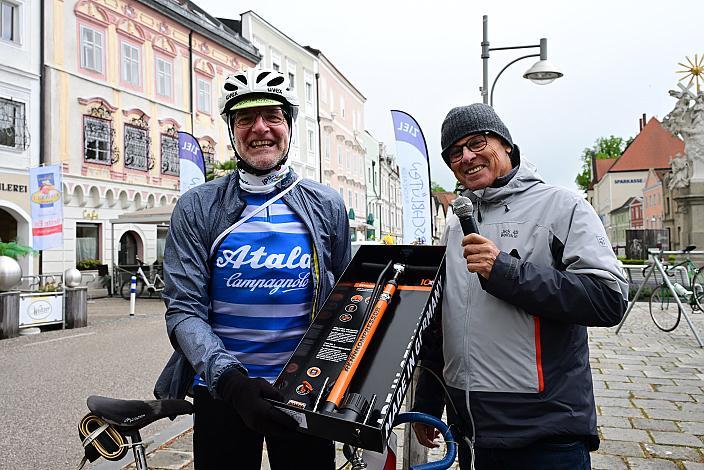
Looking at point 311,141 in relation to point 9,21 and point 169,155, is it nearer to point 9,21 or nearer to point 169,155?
point 169,155

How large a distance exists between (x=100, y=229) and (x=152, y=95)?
18.9 ft

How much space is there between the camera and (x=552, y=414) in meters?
1.87

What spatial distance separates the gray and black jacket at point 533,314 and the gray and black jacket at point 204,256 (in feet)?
1.68

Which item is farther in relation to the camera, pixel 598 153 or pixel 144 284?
pixel 598 153

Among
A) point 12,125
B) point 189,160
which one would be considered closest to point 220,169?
point 12,125

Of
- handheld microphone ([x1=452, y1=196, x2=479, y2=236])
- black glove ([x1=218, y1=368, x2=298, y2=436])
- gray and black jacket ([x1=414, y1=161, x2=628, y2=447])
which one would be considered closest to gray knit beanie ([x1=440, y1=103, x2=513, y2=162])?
gray and black jacket ([x1=414, y1=161, x2=628, y2=447])

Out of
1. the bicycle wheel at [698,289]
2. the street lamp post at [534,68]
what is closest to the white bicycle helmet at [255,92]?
the bicycle wheel at [698,289]

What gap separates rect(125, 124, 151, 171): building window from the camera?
→ 21.6 metres

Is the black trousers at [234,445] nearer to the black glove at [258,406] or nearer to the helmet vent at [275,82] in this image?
the black glove at [258,406]

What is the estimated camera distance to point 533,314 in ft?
6.14

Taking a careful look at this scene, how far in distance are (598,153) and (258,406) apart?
98.9 meters

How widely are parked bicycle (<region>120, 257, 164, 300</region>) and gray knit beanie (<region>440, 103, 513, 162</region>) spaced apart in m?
17.2

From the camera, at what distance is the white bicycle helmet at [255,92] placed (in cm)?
218

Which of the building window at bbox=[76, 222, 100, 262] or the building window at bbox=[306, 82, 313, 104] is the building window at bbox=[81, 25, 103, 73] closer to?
the building window at bbox=[76, 222, 100, 262]
